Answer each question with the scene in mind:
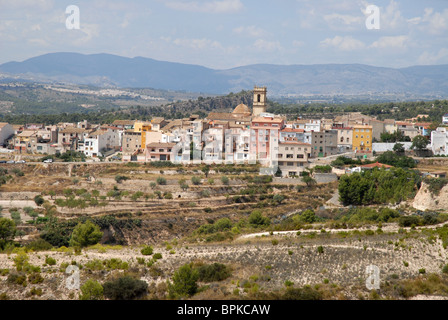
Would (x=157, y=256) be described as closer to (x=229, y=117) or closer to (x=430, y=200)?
(x=430, y=200)

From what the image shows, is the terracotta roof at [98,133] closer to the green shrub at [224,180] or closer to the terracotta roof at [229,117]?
the terracotta roof at [229,117]

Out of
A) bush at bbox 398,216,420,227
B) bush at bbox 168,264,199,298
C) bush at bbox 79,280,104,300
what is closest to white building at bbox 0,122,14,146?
bush at bbox 398,216,420,227

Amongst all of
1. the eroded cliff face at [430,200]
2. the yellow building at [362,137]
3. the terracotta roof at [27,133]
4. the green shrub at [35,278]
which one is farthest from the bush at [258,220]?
the terracotta roof at [27,133]

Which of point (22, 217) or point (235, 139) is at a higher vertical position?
point (235, 139)

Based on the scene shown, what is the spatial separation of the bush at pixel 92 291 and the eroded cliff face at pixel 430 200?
19.5m

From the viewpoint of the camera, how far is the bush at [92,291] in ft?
53.7

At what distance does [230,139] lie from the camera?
149 ft

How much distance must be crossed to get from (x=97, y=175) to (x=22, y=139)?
12255mm

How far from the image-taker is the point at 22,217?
34531 millimetres

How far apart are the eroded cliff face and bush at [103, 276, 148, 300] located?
18.5m

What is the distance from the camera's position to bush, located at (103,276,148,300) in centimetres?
1654

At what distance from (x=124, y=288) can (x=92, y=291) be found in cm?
81

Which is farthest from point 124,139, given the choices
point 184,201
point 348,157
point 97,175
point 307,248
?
point 307,248
